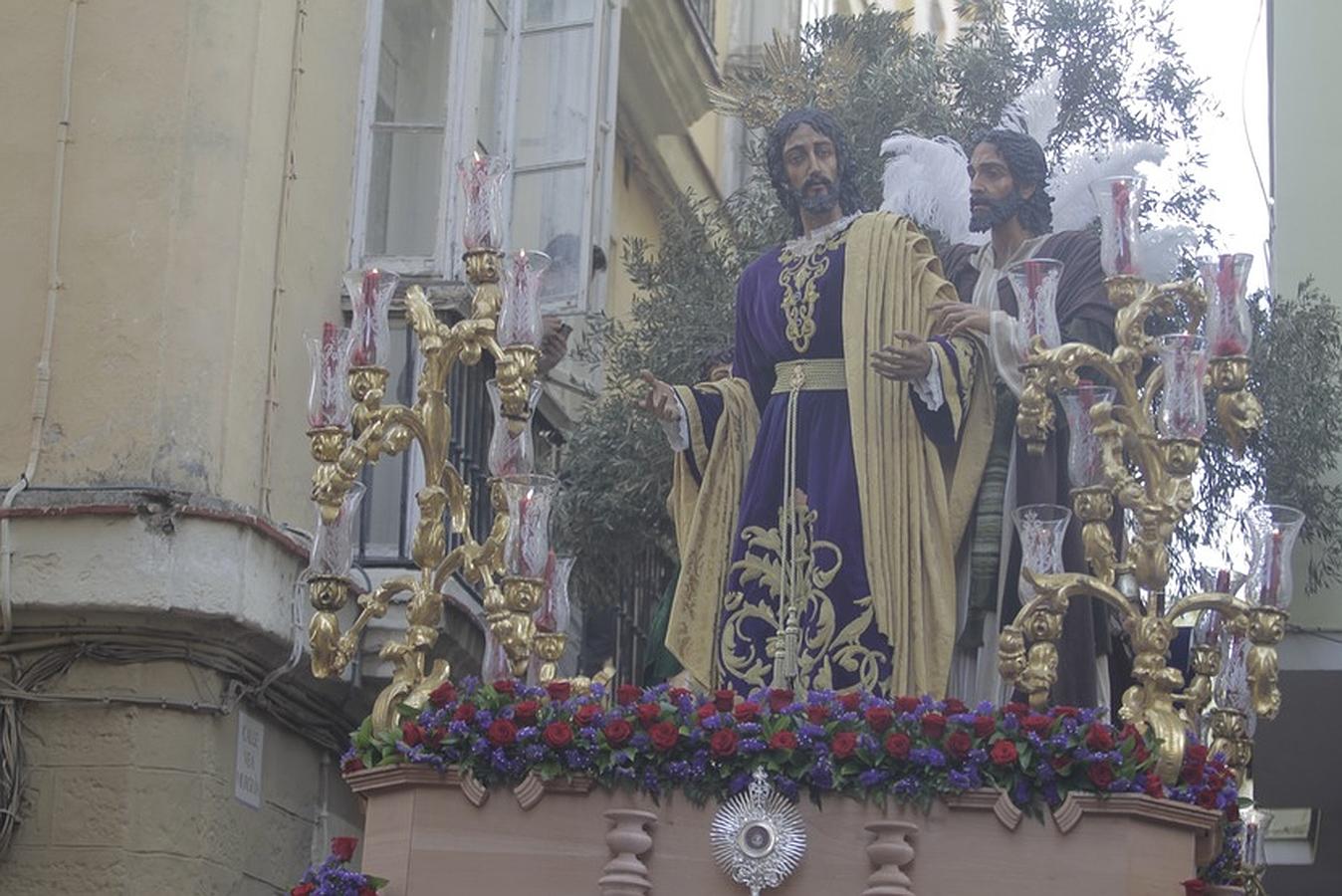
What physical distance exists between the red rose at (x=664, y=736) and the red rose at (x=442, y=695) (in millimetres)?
673

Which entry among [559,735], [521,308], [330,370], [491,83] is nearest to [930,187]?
[521,308]

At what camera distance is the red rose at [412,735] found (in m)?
8.73

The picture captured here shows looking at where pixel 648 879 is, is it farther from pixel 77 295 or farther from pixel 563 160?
pixel 563 160

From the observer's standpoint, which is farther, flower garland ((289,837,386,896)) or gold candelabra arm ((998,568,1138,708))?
gold candelabra arm ((998,568,1138,708))

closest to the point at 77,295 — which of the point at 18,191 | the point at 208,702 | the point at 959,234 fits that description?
the point at 18,191

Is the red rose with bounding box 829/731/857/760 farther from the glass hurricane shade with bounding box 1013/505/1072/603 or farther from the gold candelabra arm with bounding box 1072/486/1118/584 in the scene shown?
the gold candelabra arm with bounding box 1072/486/1118/584

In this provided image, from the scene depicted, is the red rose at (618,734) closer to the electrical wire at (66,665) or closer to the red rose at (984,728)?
the red rose at (984,728)

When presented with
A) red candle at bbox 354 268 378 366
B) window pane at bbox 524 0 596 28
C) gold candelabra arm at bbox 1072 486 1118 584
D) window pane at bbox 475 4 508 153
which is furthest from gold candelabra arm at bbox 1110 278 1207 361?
window pane at bbox 524 0 596 28

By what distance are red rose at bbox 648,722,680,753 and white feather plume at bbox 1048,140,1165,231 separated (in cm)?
286

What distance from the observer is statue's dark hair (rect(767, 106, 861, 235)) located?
10266mm

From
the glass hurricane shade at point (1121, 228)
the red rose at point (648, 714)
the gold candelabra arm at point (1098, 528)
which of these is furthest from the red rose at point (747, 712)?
the glass hurricane shade at point (1121, 228)

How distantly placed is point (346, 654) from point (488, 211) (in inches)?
57.5

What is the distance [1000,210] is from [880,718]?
225cm

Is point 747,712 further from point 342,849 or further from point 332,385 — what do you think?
point 332,385
